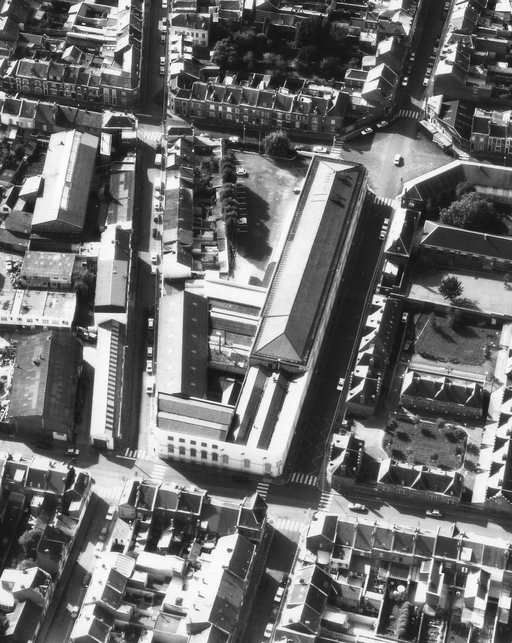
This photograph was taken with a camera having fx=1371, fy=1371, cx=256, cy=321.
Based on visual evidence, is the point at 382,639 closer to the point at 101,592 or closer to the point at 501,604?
the point at 501,604

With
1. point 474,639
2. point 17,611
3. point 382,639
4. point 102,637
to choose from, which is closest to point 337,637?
point 382,639

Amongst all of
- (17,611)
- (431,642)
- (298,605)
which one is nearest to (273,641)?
(298,605)

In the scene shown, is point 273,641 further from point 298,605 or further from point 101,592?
point 101,592

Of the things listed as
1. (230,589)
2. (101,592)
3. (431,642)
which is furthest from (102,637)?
(431,642)

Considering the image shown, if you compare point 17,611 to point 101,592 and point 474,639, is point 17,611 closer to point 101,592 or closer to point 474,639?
point 101,592

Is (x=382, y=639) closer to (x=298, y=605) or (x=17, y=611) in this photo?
(x=298, y=605)

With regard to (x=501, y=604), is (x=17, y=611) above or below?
below
